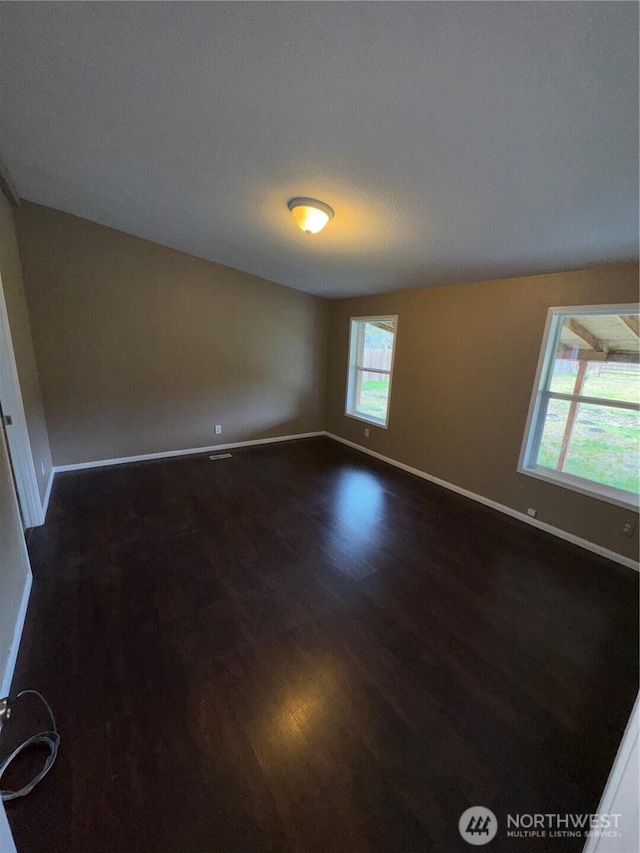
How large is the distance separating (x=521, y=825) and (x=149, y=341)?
15.1ft

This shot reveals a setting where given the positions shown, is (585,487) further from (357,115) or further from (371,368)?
(357,115)

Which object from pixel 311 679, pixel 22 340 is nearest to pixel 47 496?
pixel 22 340

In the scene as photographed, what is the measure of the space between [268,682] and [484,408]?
2968 millimetres

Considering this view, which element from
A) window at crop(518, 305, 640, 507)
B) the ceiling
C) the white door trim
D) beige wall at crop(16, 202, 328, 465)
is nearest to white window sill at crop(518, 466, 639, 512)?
window at crop(518, 305, 640, 507)

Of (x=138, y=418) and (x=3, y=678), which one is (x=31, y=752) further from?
(x=138, y=418)

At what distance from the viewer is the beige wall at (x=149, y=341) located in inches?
137

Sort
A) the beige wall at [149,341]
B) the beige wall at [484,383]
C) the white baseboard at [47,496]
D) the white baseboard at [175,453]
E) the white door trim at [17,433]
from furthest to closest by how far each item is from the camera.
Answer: the white baseboard at [175,453], the beige wall at [149,341], the white baseboard at [47,496], the beige wall at [484,383], the white door trim at [17,433]

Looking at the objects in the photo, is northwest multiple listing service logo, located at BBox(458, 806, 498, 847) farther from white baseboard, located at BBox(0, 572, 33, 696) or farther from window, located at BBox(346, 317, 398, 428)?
window, located at BBox(346, 317, 398, 428)

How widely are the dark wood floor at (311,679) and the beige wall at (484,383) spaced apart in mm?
374

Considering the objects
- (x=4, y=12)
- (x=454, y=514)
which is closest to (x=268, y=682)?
(x=454, y=514)

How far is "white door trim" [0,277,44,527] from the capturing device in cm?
238

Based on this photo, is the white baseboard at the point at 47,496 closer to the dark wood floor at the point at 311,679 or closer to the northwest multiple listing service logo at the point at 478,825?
the dark wood floor at the point at 311,679

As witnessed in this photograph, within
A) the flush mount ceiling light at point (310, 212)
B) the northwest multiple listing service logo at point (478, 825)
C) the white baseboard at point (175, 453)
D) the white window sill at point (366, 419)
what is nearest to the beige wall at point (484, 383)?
the white window sill at point (366, 419)

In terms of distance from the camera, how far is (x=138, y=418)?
413cm
